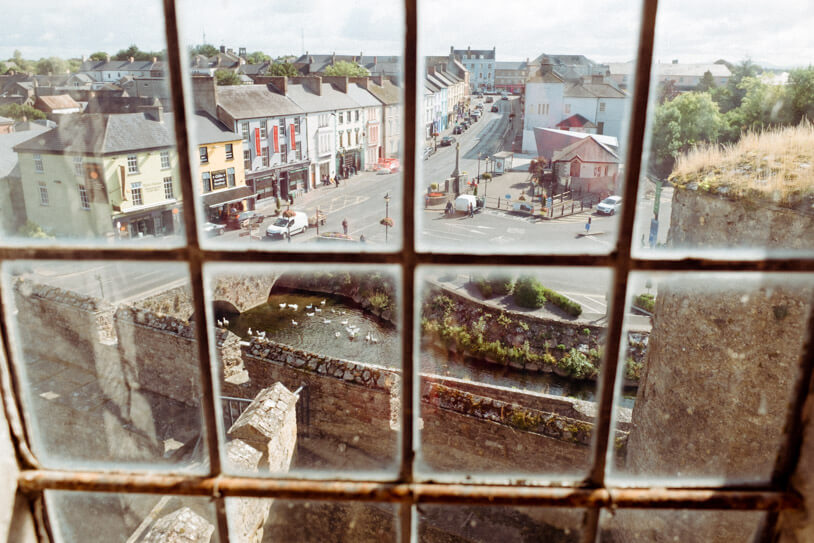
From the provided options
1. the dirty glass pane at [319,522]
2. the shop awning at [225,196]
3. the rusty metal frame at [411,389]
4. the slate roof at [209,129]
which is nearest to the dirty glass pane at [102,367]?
the rusty metal frame at [411,389]

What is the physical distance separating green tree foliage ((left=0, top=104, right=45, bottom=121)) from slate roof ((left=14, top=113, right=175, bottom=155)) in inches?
1.7

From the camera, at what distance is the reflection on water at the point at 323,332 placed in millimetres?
4309

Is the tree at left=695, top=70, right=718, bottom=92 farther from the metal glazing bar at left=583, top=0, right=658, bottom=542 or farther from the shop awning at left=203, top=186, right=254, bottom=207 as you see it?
the shop awning at left=203, top=186, right=254, bottom=207

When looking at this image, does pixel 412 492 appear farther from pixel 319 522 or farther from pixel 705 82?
pixel 319 522

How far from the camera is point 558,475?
2.57 ft

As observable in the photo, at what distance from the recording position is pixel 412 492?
0.74m

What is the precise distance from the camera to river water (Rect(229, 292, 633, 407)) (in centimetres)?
404

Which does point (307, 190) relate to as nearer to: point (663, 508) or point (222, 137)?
point (222, 137)

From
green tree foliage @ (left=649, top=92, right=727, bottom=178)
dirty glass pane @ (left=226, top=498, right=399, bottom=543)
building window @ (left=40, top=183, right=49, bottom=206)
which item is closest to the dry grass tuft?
green tree foliage @ (left=649, top=92, right=727, bottom=178)

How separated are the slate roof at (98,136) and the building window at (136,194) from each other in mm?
61

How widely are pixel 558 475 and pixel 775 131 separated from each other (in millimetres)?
2412

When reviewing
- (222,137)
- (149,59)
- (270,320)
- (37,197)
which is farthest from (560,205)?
(270,320)

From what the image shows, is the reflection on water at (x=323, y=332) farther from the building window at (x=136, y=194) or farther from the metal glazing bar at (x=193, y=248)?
the metal glazing bar at (x=193, y=248)

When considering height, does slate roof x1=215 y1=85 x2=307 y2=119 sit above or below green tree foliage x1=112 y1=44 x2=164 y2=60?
below
